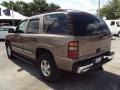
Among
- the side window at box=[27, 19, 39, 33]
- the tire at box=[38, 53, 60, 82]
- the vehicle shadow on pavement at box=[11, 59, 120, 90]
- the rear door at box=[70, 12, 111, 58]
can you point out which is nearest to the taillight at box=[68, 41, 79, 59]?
the rear door at box=[70, 12, 111, 58]

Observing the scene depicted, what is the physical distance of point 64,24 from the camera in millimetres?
5871

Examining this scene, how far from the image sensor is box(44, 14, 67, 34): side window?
590 centimetres

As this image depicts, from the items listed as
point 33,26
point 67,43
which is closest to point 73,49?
point 67,43

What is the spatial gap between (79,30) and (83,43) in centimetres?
33

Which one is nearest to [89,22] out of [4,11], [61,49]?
[61,49]

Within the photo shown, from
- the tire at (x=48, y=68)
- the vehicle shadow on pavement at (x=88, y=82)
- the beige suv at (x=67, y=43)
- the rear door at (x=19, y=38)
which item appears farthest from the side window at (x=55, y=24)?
the rear door at (x=19, y=38)

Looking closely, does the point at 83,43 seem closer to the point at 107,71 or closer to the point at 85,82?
the point at 85,82

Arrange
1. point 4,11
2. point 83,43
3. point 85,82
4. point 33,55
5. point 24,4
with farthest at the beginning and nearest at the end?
point 24,4
point 4,11
point 33,55
point 85,82
point 83,43

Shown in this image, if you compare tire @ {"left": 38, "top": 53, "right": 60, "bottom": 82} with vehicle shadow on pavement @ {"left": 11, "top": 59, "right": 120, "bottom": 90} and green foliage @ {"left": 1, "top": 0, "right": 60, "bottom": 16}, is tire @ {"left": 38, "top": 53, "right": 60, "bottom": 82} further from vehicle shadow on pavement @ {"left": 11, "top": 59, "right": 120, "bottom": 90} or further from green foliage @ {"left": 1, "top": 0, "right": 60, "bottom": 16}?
green foliage @ {"left": 1, "top": 0, "right": 60, "bottom": 16}

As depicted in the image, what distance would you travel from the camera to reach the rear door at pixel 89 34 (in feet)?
18.7

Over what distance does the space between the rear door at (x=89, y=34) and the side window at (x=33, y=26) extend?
1509mm

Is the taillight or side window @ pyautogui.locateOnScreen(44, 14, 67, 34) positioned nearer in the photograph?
the taillight

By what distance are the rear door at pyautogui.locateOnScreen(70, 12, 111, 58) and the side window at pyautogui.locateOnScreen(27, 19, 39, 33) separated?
4.95 feet

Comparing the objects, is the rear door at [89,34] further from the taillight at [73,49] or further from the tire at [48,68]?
the tire at [48,68]
